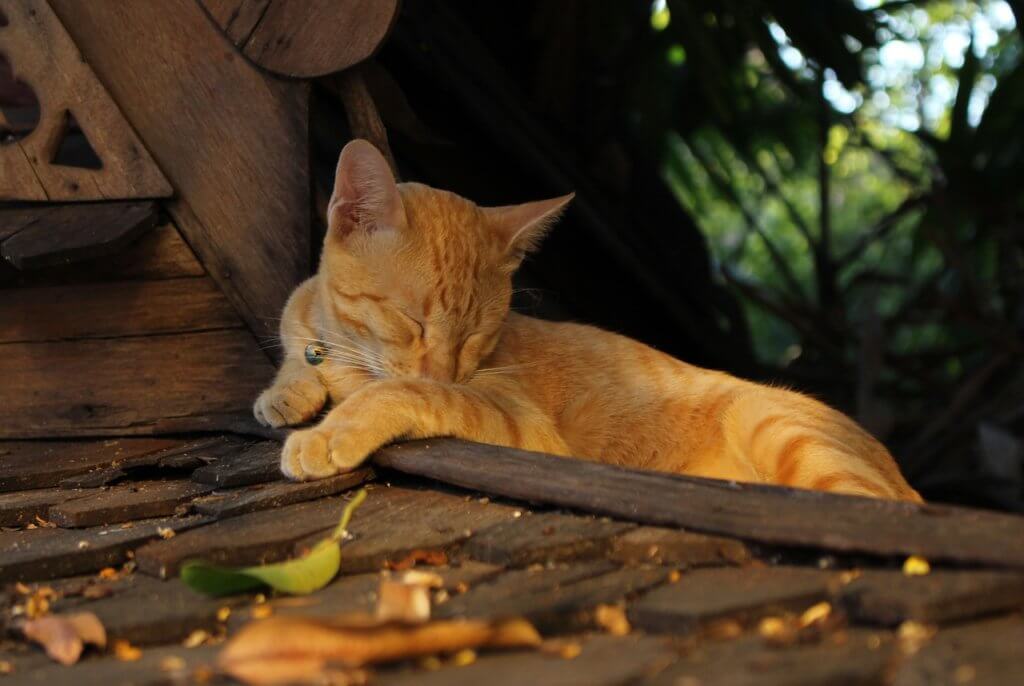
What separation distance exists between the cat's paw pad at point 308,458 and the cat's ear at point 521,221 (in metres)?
1.05

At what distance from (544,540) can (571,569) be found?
0.34 feet

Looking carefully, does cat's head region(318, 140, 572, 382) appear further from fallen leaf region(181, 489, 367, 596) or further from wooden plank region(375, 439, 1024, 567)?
fallen leaf region(181, 489, 367, 596)

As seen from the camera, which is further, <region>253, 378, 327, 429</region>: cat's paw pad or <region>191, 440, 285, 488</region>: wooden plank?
<region>253, 378, 327, 429</region>: cat's paw pad

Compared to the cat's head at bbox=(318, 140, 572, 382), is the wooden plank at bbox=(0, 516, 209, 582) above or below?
below

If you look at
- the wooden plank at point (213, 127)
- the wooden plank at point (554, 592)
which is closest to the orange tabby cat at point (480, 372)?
the wooden plank at point (213, 127)

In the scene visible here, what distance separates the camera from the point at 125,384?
11.5 ft

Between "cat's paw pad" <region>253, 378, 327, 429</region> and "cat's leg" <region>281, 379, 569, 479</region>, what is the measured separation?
373 mm

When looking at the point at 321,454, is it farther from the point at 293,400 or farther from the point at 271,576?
the point at 271,576

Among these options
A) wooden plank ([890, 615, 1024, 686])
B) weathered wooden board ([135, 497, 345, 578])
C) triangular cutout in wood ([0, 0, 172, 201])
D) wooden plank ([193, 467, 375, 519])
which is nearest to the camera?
wooden plank ([890, 615, 1024, 686])

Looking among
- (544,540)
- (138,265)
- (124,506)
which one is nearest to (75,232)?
(138,265)

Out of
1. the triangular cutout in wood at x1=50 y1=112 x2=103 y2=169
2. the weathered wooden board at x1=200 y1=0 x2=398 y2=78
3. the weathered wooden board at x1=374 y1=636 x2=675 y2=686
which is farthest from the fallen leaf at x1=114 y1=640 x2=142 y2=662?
the triangular cutout in wood at x1=50 y1=112 x2=103 y2=169

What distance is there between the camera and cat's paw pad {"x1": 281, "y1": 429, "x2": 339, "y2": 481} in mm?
2496

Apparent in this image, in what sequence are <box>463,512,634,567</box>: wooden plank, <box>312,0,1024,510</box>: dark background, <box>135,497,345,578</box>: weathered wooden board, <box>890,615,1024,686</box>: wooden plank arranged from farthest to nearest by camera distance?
<box>312,0,1024,510</box>: dark background
<box>135,497,345,578</box>: weathered wooden board
<box>463,512,634,567</box>: wooden plank
<box>890,615,1024,686</box>: wooden plank

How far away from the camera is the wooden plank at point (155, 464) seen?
285 centimetres
